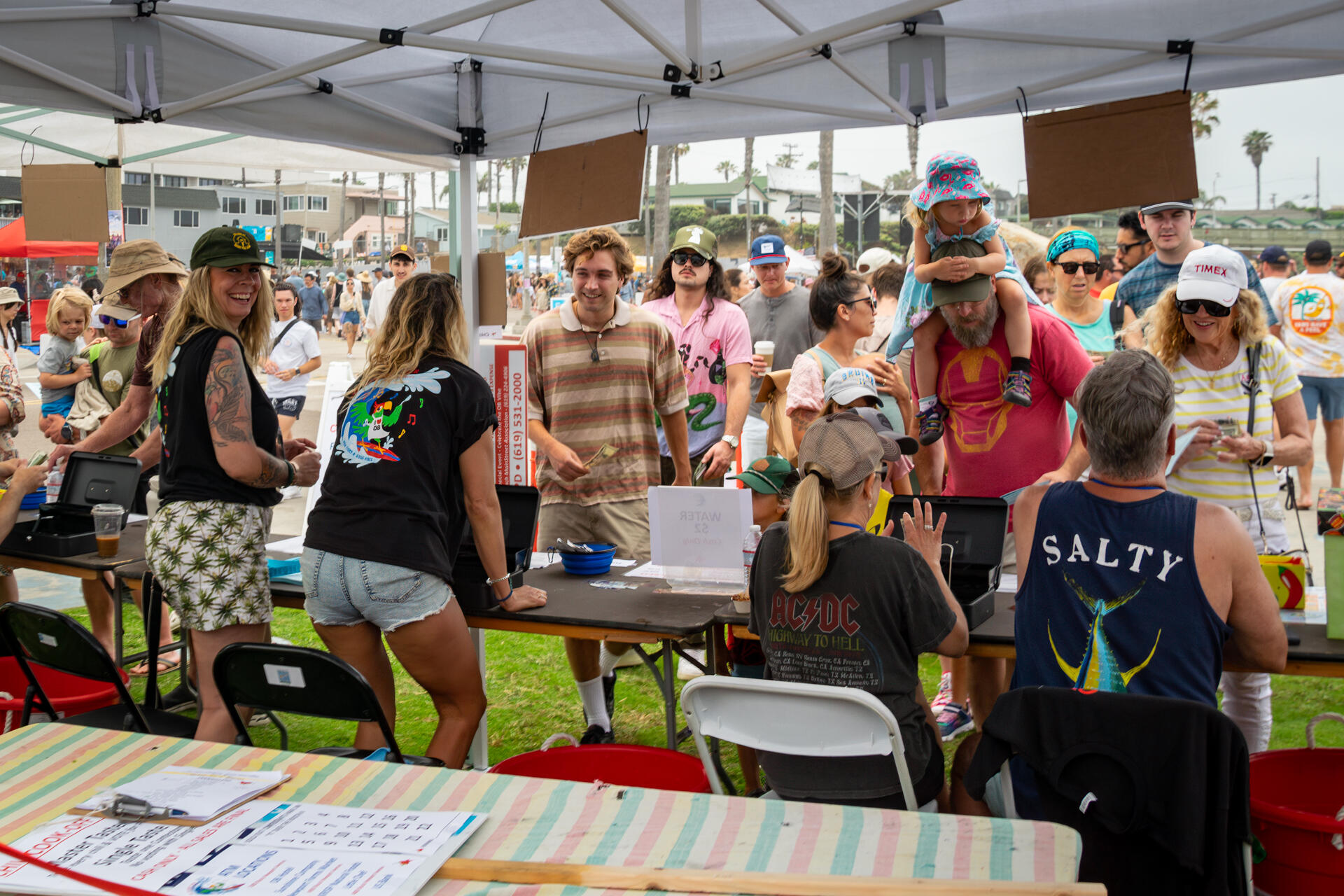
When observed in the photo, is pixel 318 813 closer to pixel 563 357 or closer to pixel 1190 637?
pixel 1190 637

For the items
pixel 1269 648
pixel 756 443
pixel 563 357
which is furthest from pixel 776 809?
pixel 756 443

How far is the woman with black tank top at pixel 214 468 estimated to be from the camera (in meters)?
2.89

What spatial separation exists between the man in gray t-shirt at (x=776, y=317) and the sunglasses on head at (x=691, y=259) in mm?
544

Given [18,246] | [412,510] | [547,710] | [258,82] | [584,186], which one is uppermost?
[18,246]

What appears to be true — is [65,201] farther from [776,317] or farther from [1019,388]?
[1019,388]

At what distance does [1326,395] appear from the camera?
7.59 meters

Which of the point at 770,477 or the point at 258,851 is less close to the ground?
the point at 770,477

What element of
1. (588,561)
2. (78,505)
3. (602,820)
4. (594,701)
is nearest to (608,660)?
(594,701)

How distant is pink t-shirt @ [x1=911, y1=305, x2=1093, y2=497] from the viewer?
3441mm

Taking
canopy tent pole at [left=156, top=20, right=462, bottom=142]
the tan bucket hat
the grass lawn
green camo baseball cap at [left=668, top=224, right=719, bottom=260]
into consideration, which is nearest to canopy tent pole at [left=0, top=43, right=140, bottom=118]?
canopy tent pole at [left=156, top=20, right=462, bottom=142]

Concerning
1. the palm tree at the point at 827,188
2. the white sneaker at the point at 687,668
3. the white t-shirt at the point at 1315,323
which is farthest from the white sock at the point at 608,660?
the palm tree at the point at 827,188

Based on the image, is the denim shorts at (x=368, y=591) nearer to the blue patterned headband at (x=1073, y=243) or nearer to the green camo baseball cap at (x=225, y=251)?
the green camo baseball cap at (x=225, y=251)

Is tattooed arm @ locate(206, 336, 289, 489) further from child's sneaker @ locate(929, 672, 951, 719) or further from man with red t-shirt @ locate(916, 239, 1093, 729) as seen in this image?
child's sneaker @ locate(929, 672, 951, 719)

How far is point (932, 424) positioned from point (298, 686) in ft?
7.11
